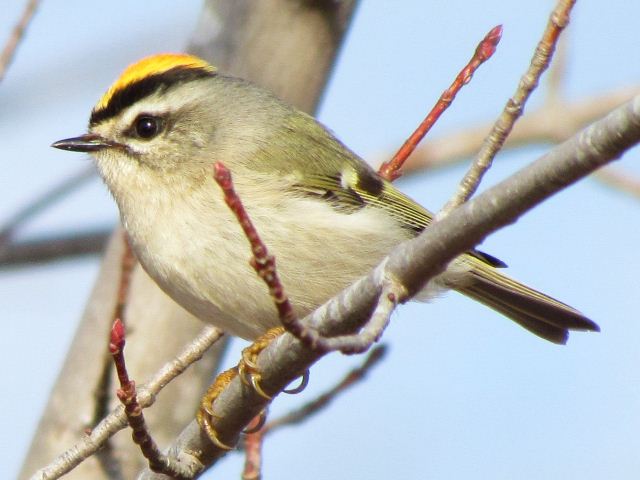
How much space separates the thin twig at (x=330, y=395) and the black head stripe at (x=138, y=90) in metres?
1.16

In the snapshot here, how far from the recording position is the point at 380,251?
10.3ft

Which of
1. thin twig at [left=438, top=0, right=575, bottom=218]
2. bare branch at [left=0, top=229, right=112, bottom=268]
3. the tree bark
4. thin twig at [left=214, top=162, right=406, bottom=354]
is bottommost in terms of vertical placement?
bare branch at [left=0, top=229, right=112, bottom=268]

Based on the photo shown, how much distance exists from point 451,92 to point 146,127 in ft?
3.45

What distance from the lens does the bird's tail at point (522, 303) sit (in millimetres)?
3324

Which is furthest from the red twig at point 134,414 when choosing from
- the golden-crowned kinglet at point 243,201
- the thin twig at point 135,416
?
the golden-crowned kinglet at point 243,201

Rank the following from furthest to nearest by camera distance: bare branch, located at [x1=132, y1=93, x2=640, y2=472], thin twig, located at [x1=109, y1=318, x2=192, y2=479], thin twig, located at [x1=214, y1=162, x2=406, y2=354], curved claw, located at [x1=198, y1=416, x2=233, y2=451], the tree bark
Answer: the tree bark → curved claw, located at [x1=198, y1=416, x2=233, y2=451] → thin twig, located at [x1=109, y1=318, x2=192, y2=479] → thin twig, located at [x1=214, y1=162, x2=406, y2=354] → bare branch, located at [x1=132, y1=93, x2=640, y2=472]

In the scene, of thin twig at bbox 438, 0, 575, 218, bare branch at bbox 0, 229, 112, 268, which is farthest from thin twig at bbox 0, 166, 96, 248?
thin twig at bbox 438, 0, 575, 218

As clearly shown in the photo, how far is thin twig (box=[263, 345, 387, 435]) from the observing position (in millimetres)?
3420

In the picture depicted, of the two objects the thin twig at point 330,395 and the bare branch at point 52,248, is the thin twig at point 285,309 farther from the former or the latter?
the bare branch at point 52,248

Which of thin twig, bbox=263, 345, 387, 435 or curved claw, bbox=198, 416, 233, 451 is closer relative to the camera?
curved claw, bbox=198, 416, 233, 451

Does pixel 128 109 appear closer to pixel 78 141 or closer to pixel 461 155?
pixel 78 141

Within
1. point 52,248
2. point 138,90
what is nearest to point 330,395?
point 138,90

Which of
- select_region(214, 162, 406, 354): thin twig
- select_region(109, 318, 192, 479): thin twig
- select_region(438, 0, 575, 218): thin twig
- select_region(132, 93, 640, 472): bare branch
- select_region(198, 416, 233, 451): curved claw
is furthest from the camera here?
select_region(198, 416, 233, 451): curved claw

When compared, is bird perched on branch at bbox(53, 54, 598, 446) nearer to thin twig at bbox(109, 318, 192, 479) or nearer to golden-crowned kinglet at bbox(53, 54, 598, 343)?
golden-crowned kinglet at bbox(53, 54, 598, 343)
